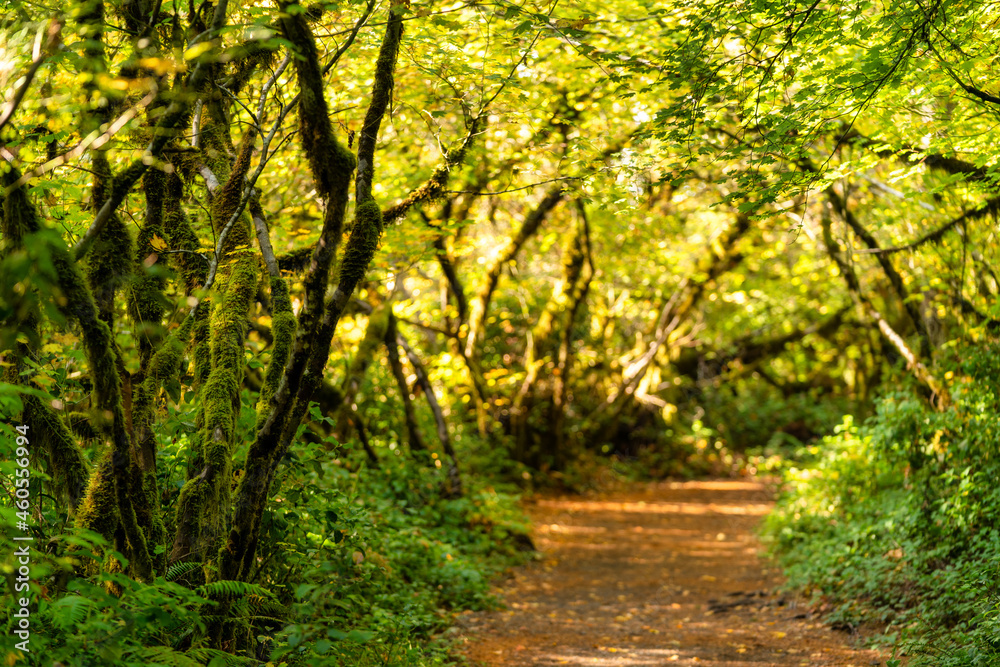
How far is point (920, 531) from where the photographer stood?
648 centimetres

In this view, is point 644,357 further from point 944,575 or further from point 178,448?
point 178,448

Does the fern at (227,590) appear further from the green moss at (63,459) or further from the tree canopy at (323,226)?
the green moss at (63,459)

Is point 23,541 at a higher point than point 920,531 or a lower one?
higher

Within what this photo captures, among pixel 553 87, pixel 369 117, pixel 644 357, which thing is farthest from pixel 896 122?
pixel 644 357

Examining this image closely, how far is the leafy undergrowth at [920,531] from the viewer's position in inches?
201

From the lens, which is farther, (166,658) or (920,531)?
(920,531)

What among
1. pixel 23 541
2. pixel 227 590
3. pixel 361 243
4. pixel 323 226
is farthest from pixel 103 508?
pixel 361 243

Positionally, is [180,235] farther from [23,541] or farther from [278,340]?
[23,541]

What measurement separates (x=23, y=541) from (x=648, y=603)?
6262 mm

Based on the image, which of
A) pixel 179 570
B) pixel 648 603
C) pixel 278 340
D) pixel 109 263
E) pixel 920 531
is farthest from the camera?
pixel 648 603

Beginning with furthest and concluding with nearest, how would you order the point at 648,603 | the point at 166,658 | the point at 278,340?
the point at 648,603, the point at 278,340, the point at 166,658

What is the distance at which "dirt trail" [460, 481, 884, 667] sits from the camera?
5.86 meters

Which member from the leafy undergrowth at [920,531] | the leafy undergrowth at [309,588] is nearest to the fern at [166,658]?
the leafy undergrowth at [309,588]

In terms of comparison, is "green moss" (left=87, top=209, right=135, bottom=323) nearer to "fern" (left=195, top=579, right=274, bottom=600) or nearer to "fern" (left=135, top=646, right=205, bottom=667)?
"fern" (left=195, top=579, right=274, bottom=600)
